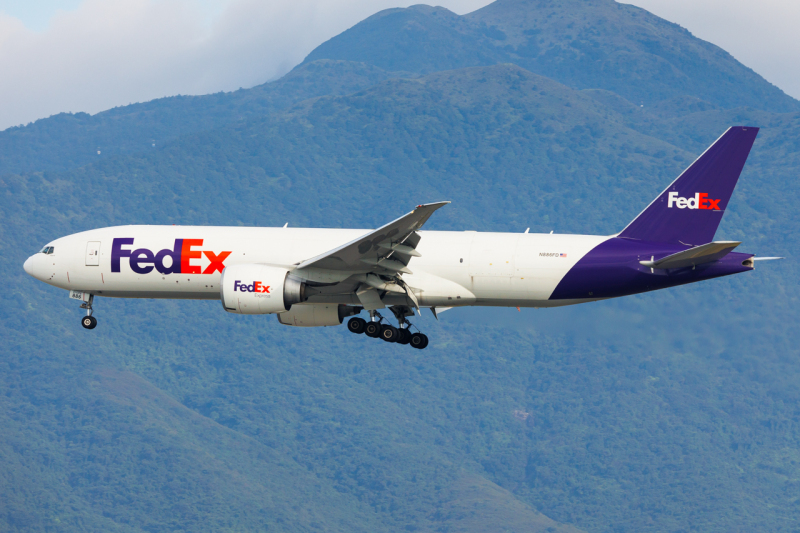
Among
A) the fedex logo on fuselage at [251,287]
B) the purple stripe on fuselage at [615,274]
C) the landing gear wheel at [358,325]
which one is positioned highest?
the purple stripe on fuselage at [615,274]

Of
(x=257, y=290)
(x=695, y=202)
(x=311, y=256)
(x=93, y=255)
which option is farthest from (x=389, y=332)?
(x=695, y=202)

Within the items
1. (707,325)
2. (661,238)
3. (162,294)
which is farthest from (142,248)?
(707,325)

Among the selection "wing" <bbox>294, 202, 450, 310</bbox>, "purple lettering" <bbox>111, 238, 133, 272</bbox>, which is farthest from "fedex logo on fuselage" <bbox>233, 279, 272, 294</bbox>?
"purple lettering" <bbox>111, 238, 133, 272</bbox>

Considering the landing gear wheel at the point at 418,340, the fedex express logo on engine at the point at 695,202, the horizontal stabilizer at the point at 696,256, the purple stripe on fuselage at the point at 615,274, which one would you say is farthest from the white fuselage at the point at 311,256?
the fedex express logo on engine at the point at 695,202

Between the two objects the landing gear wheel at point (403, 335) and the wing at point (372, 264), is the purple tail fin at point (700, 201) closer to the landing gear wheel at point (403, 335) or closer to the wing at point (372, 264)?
the wing at point (372, 264)

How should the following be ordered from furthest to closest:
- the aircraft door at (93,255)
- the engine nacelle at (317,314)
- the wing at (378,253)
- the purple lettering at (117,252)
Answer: the aircraft door at (93,255), the engine nacelle at (317,314), the purple lettering at (117,252), the wing at (378,253)

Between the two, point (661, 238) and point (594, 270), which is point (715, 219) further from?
point (594, 270)

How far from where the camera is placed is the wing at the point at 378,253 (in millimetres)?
43781

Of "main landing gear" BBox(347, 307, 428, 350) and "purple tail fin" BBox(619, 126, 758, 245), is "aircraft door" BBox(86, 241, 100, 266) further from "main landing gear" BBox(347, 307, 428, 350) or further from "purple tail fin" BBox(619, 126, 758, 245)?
"purple tail fin" BBox(619, 126, 758, 245)

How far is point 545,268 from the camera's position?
47.8m

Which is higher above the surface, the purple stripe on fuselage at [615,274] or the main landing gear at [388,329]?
the purple stripe on fuselage at [615,274]

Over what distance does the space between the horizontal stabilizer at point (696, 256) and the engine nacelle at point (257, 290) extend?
15702 millimetres

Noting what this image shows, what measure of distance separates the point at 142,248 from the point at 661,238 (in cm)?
2394

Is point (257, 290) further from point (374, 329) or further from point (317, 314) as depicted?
point (374, 329)
